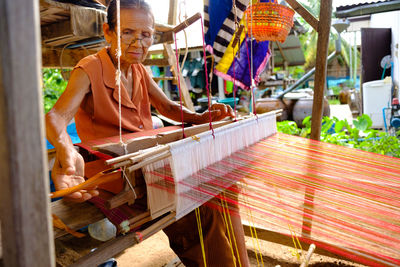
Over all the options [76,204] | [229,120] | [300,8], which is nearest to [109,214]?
[76,204]

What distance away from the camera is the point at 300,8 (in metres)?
2.84

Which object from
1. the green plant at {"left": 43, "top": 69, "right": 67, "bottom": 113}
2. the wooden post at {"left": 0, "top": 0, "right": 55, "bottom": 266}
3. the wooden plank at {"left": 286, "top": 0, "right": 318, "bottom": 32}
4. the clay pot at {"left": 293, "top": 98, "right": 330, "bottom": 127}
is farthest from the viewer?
the clay pot at {"left": 293, "top": 98, "right": 330, "bottom": 127}

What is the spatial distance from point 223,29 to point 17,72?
2.96 m

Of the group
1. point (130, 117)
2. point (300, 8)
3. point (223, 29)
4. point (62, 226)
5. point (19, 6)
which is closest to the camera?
point (19, 6)

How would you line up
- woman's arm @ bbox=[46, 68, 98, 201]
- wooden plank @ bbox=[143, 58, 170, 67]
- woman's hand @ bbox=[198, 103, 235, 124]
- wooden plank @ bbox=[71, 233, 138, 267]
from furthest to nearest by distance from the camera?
wooden plank @ bbox=[143, 58, 170, 67], woman's hand @ bbox=[198, 103, 235, 124], woman's arm @ bbox=[46, 68, 98, 201], wooden plank @ bbox=[71, 233, 138, 267]

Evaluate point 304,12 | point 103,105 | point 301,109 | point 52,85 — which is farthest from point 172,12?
point 301,109

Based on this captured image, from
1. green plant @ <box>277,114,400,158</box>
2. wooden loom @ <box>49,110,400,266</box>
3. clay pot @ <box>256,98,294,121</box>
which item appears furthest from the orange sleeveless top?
clay pot @ <box>256,98,294,121</box>

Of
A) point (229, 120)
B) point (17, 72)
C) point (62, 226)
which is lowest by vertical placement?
point (62, 226)

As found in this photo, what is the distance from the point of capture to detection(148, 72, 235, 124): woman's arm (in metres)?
2.35

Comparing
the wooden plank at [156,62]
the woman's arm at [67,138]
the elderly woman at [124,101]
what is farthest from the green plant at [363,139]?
the woman's arm at [67,138]

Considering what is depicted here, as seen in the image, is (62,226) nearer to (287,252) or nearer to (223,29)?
(287,252)

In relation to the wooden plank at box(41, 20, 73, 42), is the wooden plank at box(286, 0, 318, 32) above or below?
above

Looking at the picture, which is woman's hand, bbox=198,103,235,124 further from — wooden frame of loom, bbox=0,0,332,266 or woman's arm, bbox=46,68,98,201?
wooden frame of loom, bbox=0,0,332,266

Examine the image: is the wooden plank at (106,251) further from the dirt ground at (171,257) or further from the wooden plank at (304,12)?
the wooden plank at (304,12)
